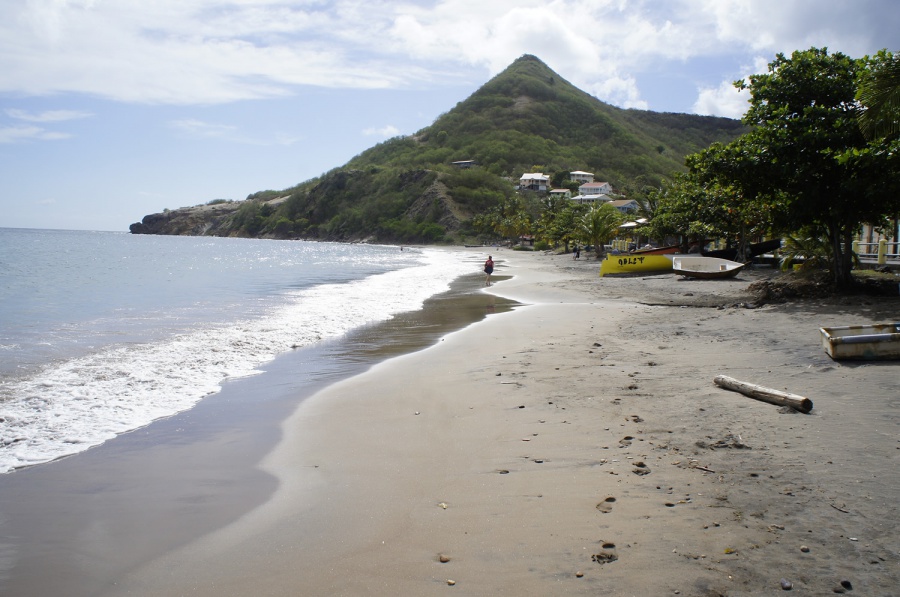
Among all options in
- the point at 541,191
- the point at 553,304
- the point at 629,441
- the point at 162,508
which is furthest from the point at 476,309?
the point at 541,191

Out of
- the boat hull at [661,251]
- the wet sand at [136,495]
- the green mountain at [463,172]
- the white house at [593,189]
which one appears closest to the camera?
the wet sand at [136,495]

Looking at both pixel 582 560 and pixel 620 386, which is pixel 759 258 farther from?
pixel 582 560

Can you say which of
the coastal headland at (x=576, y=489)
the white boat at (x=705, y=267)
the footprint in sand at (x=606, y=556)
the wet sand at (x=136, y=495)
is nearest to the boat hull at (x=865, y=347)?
the coastal headland at (x=576, y=489)

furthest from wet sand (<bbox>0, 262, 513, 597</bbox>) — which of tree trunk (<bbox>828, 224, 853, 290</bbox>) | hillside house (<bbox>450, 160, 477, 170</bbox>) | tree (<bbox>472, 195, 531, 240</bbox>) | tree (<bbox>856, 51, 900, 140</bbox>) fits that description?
hillside house (<bbox>450, 160, 477, 170</bbox>)

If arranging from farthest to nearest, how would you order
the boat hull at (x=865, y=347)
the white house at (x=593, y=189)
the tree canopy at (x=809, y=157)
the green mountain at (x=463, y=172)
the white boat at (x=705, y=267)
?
the green mountain at (x=463, y=172) → the white house at (x=593, y=189) → the white boat at (x=705, y=267) → the tree canopy at (x=809, y=157) → the boat hull at (x=865, y=347)

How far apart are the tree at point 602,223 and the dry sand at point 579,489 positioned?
42.6 metres

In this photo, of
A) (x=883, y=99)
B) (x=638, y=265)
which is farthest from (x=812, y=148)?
(x=638, y=265)

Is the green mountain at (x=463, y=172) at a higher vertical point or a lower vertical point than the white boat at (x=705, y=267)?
higher

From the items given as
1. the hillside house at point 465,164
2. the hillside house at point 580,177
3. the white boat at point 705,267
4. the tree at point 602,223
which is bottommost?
the white boat at point 705,267

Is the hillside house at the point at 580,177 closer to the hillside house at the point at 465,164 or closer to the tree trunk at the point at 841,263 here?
the hillside house at the point at 465,164

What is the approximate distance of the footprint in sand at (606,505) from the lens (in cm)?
418

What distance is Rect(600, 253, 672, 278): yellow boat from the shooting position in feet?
101

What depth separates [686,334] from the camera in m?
11.0

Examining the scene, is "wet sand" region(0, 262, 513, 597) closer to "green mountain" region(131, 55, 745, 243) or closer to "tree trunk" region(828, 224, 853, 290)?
"tree trunk" region(828, 224, 853, 290)
